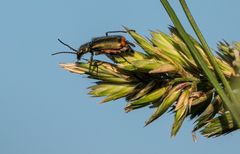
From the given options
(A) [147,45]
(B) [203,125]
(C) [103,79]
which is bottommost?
(B) [203,125]

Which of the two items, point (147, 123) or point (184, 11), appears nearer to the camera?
point (184, 11)

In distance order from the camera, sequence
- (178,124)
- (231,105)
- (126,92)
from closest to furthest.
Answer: (231,105), (178,124), (126,92)

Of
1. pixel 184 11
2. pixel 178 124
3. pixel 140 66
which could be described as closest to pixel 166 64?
pixel 140 66

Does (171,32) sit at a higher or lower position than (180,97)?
higher

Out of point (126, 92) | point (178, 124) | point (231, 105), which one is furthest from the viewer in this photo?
point (126, 92)

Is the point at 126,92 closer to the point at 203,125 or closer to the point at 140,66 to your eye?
the point at 140,66
